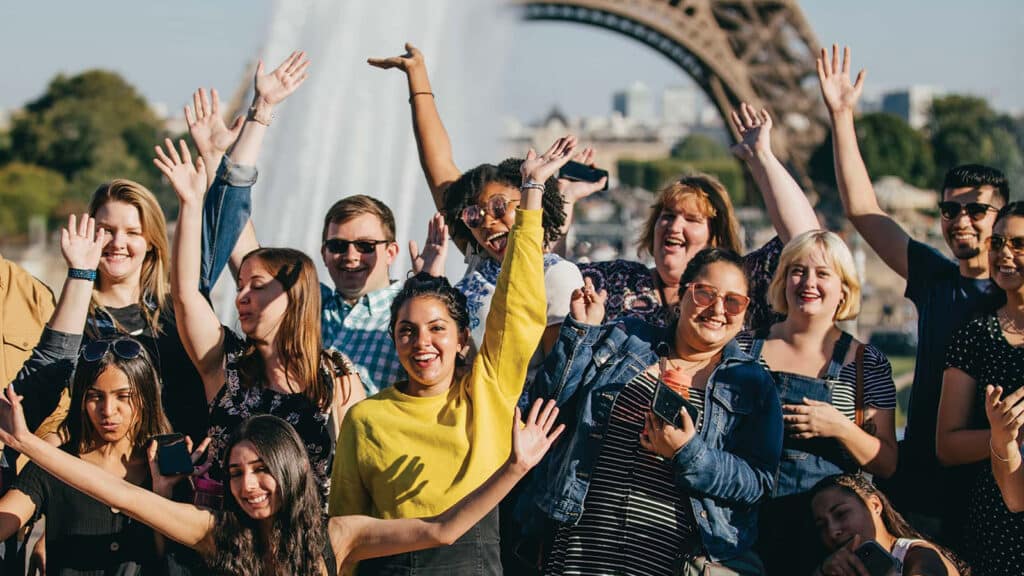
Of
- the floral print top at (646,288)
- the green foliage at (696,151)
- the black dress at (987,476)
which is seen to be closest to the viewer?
the black dress at (987,476)

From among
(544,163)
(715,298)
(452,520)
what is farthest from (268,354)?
(715,298)

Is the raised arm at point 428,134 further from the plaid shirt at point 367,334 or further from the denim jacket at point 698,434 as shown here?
the denim jacket at point 698,434

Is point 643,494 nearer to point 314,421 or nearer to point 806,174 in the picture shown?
point 314,421

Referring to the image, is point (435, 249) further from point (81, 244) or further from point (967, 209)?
point (967, 209)

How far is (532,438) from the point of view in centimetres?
283

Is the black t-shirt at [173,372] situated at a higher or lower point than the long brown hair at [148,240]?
lower

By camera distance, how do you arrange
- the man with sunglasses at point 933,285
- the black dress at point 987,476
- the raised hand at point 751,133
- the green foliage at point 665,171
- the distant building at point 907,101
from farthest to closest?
the distant building at point 907,101
the green foliage at point 665,171
the raised hand at point 751,133
the man with sunglasses at point 933,285
the black dress at point 987,476

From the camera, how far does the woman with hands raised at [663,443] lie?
3.00 metres

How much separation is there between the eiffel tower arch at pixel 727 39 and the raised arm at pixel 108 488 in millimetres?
21830

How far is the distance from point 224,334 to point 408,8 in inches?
379

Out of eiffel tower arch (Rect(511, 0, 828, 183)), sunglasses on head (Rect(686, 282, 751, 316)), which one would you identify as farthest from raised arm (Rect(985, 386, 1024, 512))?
eiffel tower arch (Rect(511, 0, 828, 183))

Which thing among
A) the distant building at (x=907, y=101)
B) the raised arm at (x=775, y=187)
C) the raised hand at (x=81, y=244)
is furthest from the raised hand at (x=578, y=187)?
the distant building at (x=907, y=101)

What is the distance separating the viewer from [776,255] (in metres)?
3.82

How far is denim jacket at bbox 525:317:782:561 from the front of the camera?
2.99 m
